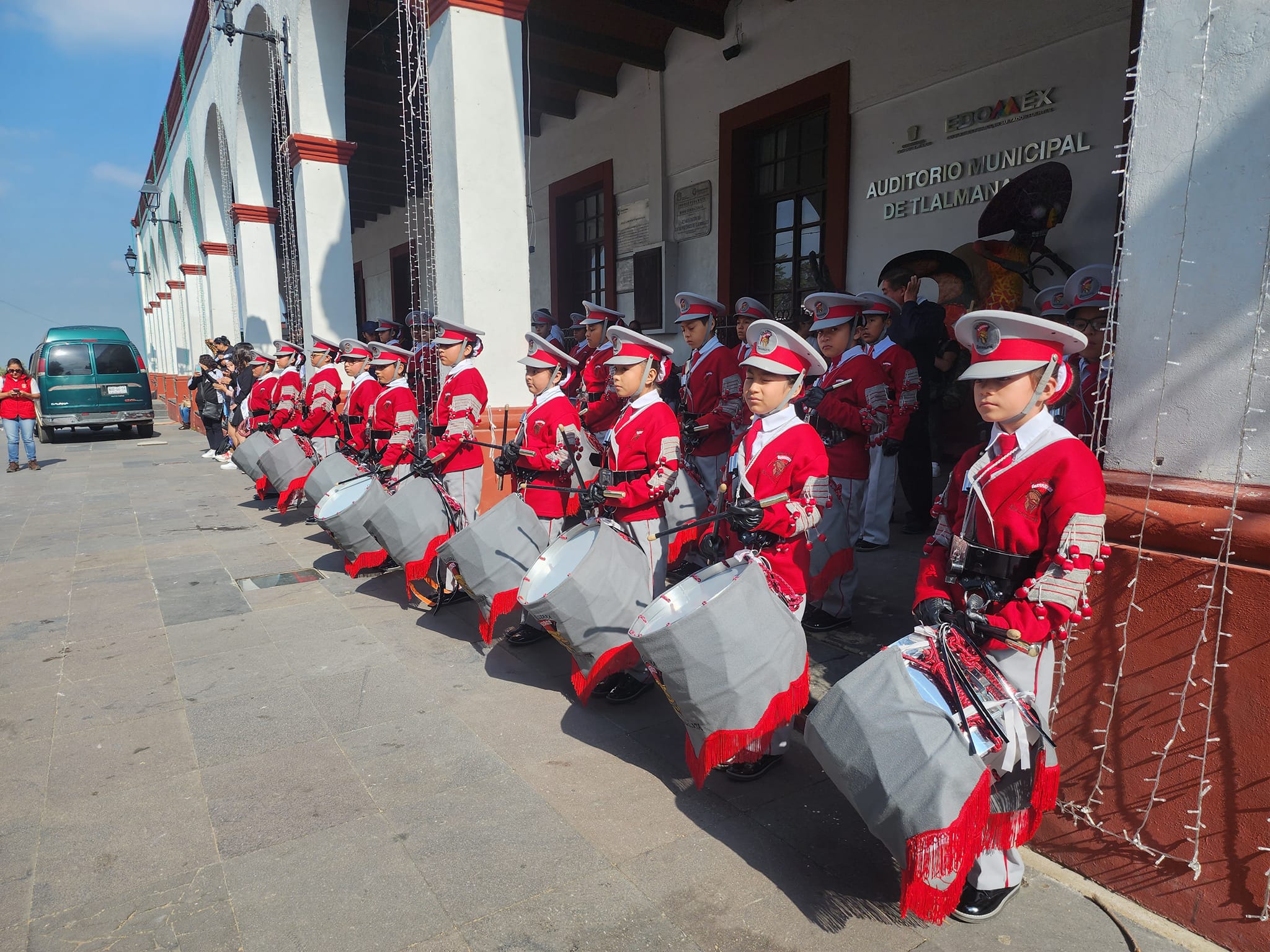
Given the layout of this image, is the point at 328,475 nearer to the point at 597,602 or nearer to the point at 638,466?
the point at 638,466

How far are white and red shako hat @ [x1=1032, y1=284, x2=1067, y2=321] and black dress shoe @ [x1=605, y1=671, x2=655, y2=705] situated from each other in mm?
3110

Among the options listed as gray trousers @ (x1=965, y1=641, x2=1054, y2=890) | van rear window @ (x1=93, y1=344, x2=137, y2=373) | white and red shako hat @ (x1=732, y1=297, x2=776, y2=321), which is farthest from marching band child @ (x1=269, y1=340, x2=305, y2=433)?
van rear window @ (x1=93, y1=344, x2=137, y2=373)

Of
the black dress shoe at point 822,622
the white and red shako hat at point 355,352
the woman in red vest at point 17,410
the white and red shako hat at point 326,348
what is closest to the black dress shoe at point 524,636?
the black dress shoe at point 822,622

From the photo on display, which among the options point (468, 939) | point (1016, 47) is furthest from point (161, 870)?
point (1016, 47)

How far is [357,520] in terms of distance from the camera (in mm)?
5133

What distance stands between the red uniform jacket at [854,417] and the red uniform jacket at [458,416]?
2235 mm

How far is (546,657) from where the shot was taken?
4293mm

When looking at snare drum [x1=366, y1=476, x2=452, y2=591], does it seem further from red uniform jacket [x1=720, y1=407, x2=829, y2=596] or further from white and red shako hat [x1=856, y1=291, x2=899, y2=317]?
white and red shako hat [x1=856, y1=291, x2=899, y2=317]

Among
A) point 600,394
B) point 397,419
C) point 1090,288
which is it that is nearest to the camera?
point 1090,288

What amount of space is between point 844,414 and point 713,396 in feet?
4.33

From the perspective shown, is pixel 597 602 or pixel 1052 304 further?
pixel 1052 304

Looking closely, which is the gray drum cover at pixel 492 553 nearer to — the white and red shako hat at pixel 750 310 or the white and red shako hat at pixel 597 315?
the white and red shako hat at pixel 750 310

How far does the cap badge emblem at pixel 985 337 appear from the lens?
7.01 feet

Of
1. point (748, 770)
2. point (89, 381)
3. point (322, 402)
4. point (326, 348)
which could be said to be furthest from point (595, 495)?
point (89, 381)
